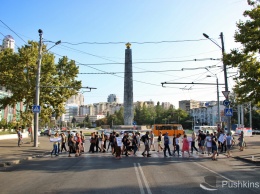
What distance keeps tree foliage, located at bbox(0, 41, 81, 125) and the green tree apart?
53.1ft

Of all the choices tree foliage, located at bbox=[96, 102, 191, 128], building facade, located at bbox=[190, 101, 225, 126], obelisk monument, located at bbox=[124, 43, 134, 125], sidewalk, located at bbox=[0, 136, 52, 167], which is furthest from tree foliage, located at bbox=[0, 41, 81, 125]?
building facade, located at bbox=[190, 101, 225, 126]

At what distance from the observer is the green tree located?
17922mm

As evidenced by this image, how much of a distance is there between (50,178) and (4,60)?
77.9 ft

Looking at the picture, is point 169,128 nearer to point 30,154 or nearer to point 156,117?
point 30,154

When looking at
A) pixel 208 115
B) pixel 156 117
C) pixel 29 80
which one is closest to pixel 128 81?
pixel 29 80

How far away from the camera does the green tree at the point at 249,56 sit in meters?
17.9

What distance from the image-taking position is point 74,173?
12.2m

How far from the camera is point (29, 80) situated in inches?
1231

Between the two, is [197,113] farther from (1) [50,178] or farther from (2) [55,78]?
(1) [50,178]

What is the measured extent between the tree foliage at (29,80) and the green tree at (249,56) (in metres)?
16.2

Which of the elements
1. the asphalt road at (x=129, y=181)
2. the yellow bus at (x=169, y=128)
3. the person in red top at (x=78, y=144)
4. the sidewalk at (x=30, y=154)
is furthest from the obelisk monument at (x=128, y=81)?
the asphalt road at (x=129, y=181)

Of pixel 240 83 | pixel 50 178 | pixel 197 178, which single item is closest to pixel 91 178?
pixel 50 178

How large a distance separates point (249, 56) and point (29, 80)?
69.8ft

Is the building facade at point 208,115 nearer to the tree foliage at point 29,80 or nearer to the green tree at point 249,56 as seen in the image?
the tree foliage at point 29,80
